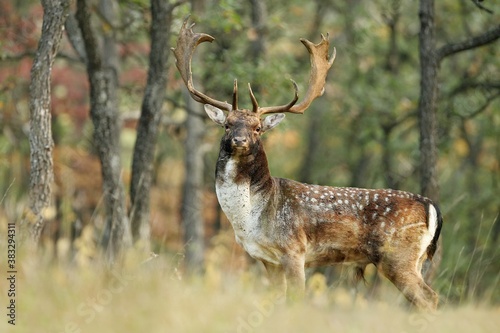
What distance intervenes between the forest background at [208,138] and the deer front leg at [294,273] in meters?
0.35

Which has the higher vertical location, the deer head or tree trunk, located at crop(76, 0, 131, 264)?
the deer head

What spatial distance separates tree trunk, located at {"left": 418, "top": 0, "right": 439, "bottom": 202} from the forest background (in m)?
0.06

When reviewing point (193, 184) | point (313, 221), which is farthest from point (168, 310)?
point (193, 184)

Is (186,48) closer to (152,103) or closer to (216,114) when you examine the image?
(216,114)

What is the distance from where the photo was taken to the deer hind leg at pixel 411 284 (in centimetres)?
768

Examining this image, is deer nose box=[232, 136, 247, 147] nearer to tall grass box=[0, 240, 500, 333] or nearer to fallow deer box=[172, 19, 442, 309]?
fallow deer box=[172, 19, 442, 309]

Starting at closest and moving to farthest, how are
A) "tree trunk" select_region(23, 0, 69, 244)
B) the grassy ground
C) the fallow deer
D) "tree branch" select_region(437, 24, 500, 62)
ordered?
the grassy ground → the fallow deer → "tree trunk" select_region(23, 0, 69, 244) → "tree branch" select_region(437, 24, 500, 62)

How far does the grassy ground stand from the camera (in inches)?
252

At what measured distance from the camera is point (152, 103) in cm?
1004

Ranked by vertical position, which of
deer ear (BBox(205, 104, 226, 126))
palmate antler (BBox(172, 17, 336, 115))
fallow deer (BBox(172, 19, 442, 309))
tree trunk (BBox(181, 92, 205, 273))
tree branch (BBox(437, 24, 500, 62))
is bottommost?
tree trunk (BBox(181, 92, 205, 273))

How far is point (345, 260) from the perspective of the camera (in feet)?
26.5

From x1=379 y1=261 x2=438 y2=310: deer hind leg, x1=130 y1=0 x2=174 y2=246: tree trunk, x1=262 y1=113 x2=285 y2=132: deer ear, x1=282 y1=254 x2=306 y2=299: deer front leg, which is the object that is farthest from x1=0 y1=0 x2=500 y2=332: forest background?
x1=262 y1=113 x2=285 y2=132: deer ear

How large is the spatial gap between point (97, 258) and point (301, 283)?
193 centimetres

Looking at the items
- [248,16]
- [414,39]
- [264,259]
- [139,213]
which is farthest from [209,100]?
[414,39]
